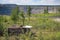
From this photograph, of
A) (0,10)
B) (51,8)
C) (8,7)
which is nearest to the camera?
(0,10)

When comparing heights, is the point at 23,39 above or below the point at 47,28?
above

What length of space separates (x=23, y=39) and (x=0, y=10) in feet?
59.8

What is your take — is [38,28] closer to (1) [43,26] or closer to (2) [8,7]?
(1) [43,26]

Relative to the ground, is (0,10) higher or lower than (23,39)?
lower

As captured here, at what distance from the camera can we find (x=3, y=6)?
23953 millimetres

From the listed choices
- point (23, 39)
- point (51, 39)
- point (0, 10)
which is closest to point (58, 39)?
point (51, 39)

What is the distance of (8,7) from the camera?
24922 mm

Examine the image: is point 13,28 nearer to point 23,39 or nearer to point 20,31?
point 20,31

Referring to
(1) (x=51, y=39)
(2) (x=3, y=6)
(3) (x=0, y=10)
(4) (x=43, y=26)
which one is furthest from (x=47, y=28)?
(2) (x=3, y=6)

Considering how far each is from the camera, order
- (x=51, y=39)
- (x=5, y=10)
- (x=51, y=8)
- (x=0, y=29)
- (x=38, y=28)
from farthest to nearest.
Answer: (x=51, y=8)
(x=5, y=10)
(x=38, y=28)
(x=0, y=29)
(x=51, y=39)

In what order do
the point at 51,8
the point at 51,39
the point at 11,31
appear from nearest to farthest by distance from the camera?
1. the point at 51,39
2. the point at 11,31
3. the point at 51,8

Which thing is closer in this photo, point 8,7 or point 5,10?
point 5,10

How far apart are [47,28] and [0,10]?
48.7ft

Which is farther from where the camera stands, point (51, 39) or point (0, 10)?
point (0, 10)
